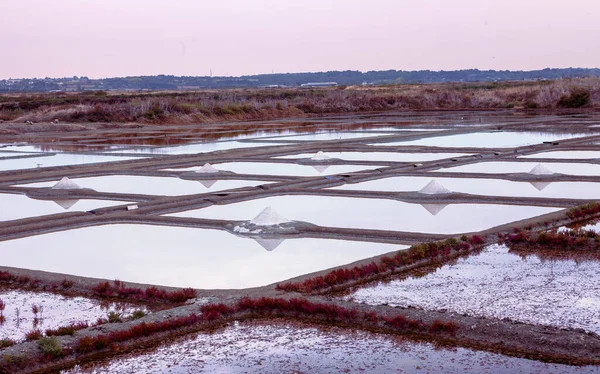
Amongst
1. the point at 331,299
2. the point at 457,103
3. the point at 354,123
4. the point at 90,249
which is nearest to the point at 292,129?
the point at 354,123

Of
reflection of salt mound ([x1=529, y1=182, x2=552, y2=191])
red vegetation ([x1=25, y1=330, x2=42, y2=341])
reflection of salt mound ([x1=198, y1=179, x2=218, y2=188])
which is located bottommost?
reflection of salt mound ([x1=198, y1=179, x2=218, y2=188])

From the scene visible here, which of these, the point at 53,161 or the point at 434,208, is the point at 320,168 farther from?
the point at 53,161

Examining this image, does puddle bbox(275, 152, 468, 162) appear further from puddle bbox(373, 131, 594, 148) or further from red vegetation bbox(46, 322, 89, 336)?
red vegetation bbox(46, 322, 89, 336)

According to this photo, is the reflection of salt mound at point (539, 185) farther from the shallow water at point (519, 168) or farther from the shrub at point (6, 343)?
the shrub at point (6, 343)

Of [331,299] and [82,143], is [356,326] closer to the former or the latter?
[331,299]

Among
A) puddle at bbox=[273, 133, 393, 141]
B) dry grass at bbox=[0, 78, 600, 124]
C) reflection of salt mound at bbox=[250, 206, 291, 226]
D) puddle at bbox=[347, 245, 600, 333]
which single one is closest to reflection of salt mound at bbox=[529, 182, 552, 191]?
reflection of salt mound at bbox=[250, 206, 291, 226]

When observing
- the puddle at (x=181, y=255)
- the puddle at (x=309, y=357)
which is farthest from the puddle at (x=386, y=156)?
the puddle at (x=309, y=357)
